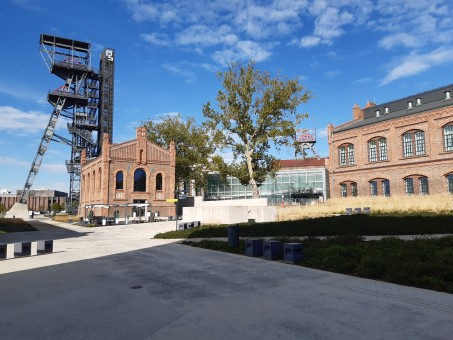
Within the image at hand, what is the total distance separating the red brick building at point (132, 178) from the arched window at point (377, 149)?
26.2 m

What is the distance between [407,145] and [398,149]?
1.07 meters

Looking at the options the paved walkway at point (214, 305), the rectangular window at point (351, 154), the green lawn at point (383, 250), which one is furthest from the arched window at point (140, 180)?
the paved walkway at point (214, 305)

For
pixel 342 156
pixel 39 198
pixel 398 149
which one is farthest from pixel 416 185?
pixel 39 198

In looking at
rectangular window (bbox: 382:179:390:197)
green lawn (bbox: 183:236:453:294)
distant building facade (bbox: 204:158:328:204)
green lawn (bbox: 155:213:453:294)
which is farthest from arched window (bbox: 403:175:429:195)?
green lawn (bbox: 183:236:453:294)

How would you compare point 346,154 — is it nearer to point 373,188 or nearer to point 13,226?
point 373,188

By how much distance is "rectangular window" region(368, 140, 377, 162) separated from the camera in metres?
46.3

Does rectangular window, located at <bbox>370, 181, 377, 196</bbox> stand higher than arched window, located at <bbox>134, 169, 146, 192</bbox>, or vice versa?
Answer: arched window, located at <bbox>134, 169, 146, 192</bbox>

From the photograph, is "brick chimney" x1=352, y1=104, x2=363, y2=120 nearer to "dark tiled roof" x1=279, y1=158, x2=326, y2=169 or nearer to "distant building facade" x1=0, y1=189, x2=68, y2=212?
"dark tiled roof" x1=279, y1=158, x2=326, y2=169

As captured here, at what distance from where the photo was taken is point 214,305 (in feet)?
21.2

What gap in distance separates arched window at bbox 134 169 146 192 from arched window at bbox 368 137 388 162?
2947 centimetres

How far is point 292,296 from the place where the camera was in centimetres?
692

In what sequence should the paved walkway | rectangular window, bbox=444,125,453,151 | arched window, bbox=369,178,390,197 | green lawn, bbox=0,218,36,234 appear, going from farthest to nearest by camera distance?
1. arched window, bbox=369,178,390,197
2. rectangular window, bbox=444,125,453,151
3. green lawn, bbox=0,218,36,234
4. the paved walkway

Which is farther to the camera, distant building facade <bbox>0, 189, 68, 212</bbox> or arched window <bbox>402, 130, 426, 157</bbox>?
distant building facade <bbox>0, 189, 68, 212</bbox>

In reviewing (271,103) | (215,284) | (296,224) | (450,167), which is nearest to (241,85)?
(271,103)
